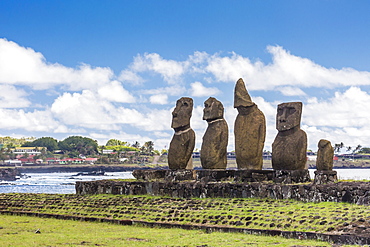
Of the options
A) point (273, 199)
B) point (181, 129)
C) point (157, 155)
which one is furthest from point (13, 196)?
point (157, 155)

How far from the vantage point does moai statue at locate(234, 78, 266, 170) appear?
2095cm

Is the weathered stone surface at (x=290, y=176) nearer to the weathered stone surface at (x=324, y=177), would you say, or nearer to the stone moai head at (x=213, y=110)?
the weathered stone surface at (x=324, y=177)

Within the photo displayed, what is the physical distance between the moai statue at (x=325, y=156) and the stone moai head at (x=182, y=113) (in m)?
5.93

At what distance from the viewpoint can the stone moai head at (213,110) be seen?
2219cm

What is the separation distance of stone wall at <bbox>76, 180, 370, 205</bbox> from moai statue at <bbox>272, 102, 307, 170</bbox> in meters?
1.29

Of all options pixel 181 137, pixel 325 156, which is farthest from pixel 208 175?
pixel 325 156

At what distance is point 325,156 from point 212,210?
14.2ft

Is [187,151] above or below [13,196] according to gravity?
above

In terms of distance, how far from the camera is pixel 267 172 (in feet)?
65.8

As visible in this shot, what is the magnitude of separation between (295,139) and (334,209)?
4.64 metres

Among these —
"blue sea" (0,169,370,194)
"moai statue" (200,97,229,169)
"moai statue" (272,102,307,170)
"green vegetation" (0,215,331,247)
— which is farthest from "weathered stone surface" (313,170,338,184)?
"blue sea" (0,169,370,194)

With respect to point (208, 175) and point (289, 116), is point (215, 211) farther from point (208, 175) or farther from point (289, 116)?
point (289, 116)

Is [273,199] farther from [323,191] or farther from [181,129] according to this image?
[181,129]

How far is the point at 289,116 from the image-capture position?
→ 65.5ft
